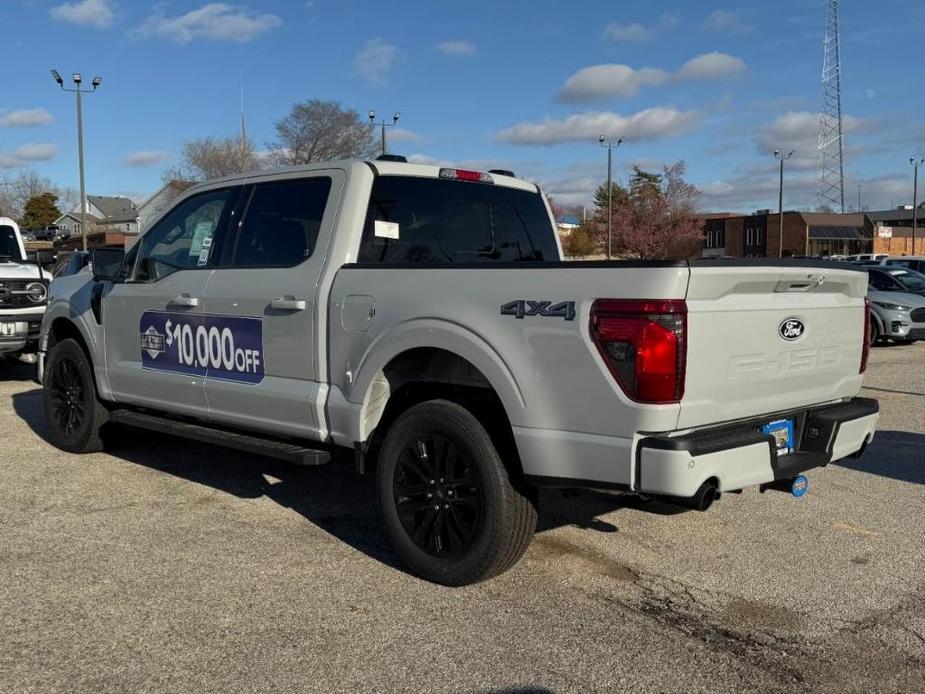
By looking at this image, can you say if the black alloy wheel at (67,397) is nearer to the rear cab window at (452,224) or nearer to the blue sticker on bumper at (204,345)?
the blue sticker on bumper at (204,345)

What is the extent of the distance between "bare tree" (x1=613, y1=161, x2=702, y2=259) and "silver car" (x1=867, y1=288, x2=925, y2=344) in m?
39.0

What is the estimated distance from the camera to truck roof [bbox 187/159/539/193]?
4741mm

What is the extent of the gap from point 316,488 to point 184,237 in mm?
1886

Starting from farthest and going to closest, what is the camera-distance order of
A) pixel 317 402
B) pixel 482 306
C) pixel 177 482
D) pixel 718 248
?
pixel 718 248 → pixel 177 482 → pixel 317 402 → pixel 482 306

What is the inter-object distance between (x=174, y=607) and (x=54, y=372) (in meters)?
3.70

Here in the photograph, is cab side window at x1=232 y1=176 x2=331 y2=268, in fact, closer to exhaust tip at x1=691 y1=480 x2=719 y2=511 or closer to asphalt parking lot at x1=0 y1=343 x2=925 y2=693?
asphalt parking lot at x1=0 y1=343 x2=925 y2=693

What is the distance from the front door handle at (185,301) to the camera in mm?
5184

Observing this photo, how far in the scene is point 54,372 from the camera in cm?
675

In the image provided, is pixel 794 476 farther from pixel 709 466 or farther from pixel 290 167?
pixel 290 167

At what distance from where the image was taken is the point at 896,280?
16.2 m

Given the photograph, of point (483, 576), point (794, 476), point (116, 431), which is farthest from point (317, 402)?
point (116, 431)

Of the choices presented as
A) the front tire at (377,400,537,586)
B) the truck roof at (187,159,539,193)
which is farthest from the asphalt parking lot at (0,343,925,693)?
the truck roof at (187,159,539,193)

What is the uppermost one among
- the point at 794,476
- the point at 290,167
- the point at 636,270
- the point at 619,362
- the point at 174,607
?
the point at 290,167

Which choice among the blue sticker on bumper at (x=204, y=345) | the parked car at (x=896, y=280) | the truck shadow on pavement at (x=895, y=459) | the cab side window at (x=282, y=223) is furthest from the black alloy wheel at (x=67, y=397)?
the parked car at (x=896, y=280)
